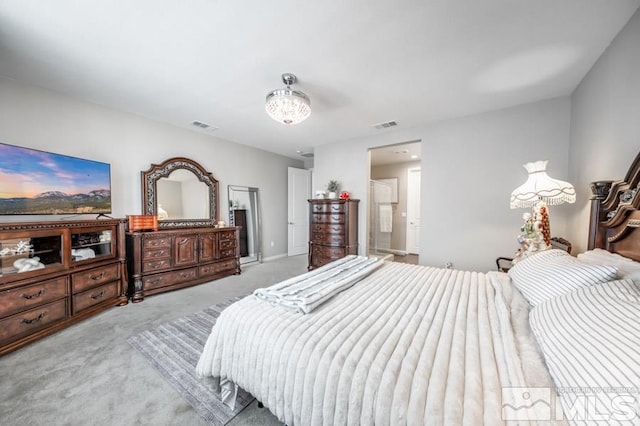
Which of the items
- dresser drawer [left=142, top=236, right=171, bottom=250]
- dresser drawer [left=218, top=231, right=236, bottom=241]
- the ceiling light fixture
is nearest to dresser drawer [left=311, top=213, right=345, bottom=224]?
dresser drawer [left=218, top=231, right=236, bottom=241]

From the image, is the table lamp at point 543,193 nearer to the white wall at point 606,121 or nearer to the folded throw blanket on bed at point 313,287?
the white wall at point 606,121

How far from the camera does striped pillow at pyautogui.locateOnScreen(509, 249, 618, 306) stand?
46.9 inches

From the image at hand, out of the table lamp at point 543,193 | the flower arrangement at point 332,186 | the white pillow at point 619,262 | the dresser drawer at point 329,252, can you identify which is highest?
the flower arrangement at point 332,186

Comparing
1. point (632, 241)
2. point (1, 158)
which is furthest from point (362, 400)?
point (1, 158)

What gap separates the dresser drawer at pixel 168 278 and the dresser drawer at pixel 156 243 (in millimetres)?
399

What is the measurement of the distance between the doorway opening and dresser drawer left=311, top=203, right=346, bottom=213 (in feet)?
3.63

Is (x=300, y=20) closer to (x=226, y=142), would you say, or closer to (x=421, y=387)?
(x=421, y=387)

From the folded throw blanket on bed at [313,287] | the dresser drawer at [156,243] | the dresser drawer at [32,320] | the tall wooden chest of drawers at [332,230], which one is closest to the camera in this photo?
the folded throw blanket on bed at [313,287]

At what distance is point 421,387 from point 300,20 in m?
2.22

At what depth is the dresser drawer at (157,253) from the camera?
124 inches

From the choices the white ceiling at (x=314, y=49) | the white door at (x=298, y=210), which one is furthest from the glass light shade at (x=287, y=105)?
the white door at (x=298, y=210)

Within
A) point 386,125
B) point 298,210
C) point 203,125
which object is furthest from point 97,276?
point 386,125

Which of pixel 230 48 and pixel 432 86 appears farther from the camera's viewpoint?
pixel 432 86

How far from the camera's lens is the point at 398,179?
6.15 meters
